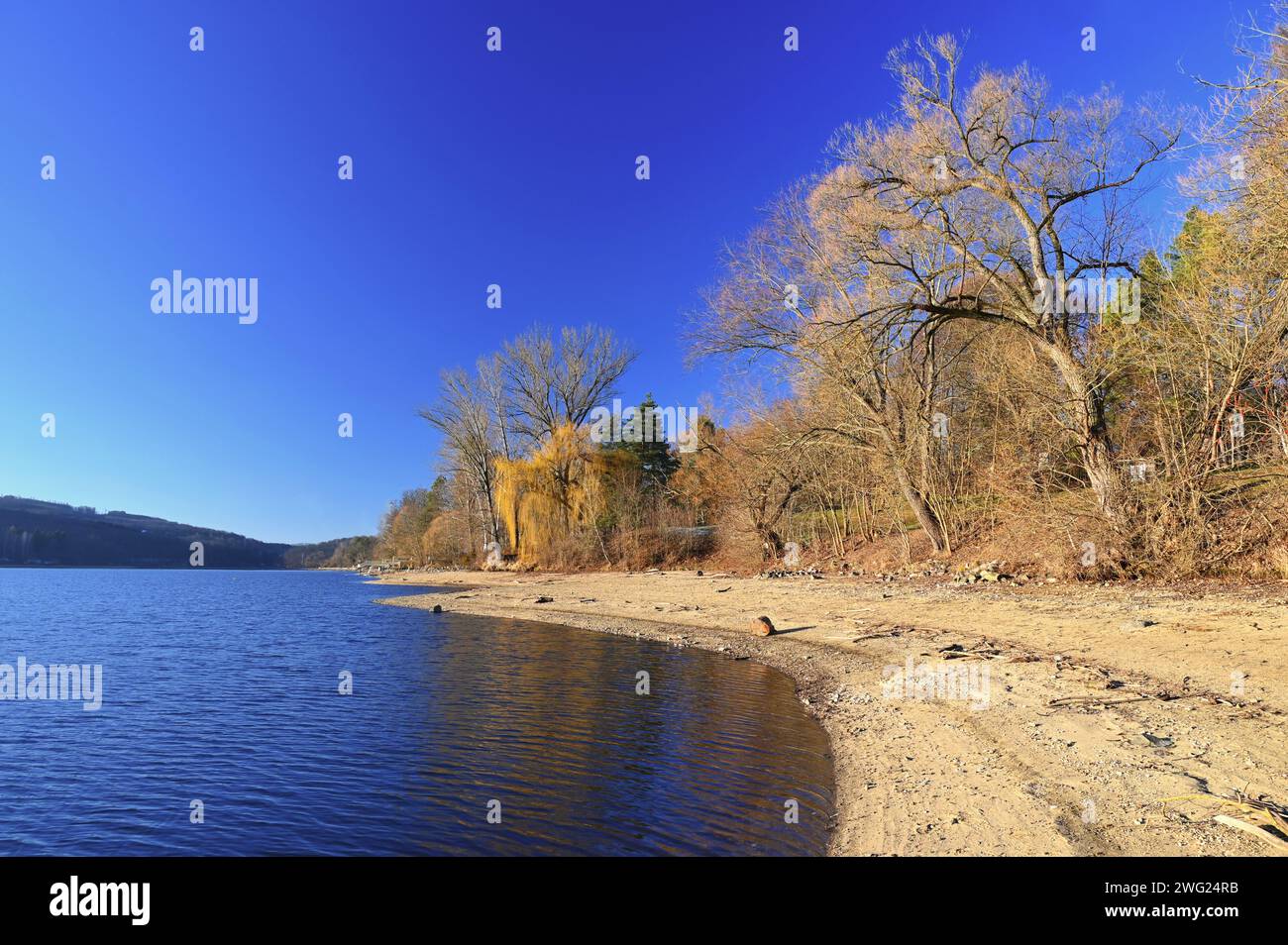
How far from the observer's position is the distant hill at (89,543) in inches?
4786

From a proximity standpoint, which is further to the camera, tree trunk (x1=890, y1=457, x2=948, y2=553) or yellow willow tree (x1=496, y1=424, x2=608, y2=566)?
yellow willow tree (x1=496, y1=424, x2=608, y2=566)

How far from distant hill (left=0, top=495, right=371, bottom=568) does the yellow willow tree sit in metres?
105

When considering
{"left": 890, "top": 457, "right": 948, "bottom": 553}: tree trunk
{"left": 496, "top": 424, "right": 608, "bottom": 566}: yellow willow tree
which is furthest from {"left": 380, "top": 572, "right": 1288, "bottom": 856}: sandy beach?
{"left": 496, "top": 424, "right": 608, "bottom": 566}: yellow willow tree

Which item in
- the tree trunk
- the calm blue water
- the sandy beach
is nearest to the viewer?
the sandy beach

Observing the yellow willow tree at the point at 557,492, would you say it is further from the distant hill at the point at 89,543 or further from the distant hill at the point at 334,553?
the distant hill at the point at 89,543

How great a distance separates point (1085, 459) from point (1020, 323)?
4.10 meters

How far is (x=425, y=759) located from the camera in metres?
7.50

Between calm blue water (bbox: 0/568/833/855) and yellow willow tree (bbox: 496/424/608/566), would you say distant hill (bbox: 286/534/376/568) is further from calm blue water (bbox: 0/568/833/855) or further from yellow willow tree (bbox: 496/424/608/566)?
calm blue water (bbox: 0/568/833/855)

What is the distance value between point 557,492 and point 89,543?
444 feet

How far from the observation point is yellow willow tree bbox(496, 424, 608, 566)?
39.4 meters

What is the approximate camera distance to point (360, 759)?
755 centimetres

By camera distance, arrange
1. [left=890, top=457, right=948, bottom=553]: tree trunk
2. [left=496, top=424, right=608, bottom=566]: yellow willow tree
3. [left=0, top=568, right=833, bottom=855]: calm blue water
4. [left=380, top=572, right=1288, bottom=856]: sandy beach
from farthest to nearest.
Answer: [left=496, top=424, right=608, bottom=566]: yellow willow tree < [left=890, top=457, right=948, bottom=553]: tree trunk < [left=0, top=568, right=833, bottom=855]: calm blue water < [left=380, top=572, right=1288, bottom=856]: sandy beach

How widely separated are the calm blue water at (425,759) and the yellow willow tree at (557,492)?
24392 mm
